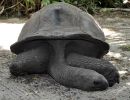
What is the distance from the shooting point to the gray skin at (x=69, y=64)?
409 centimetres

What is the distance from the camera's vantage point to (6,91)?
4219 mm

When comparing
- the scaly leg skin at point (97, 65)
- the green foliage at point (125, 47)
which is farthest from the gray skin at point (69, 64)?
the green foliage at point (125, 47)

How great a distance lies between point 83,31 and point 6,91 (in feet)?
3.40

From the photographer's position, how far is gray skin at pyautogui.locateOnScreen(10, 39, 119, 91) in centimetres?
409

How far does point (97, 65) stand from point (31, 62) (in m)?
0.72

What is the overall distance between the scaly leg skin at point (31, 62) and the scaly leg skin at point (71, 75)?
10cm

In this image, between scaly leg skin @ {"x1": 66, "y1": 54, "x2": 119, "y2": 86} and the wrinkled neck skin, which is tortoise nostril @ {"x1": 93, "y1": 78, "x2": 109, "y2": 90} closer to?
scaly leg skin @ {"x1": 66, "y1": 54, "x2": 119, "y2": 86}

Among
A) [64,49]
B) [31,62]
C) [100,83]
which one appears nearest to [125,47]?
[64,49]

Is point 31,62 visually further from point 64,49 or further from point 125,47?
point 125,47

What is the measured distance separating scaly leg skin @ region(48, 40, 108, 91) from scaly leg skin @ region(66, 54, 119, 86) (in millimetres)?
107

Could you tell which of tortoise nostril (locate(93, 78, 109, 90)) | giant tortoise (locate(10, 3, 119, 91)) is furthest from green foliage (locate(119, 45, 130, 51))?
tortoise nostril (locate(93, 78, 109, 90))

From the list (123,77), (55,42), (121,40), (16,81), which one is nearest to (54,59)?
(55,42)

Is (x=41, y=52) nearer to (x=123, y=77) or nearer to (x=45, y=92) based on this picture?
(x=45, y=92)

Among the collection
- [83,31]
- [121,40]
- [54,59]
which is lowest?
[121,40]
